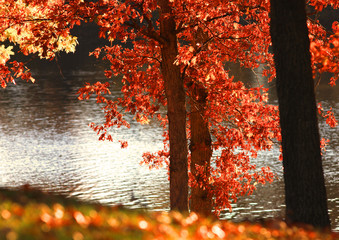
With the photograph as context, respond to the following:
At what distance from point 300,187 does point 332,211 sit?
57.8ft

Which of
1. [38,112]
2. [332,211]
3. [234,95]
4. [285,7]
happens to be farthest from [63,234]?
[38,112]

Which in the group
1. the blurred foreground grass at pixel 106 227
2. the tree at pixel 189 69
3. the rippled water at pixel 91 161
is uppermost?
the tree at pixel 189 69

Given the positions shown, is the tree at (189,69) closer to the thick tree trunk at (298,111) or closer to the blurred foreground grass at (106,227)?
the thick tree trunk at (298,111)

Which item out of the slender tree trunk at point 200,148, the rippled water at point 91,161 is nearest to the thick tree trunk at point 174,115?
the slender tree trunk at point 200,148

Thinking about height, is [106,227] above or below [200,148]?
above

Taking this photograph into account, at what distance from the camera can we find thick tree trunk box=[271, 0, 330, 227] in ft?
24.0

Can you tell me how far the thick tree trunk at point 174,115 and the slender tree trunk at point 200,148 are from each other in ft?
7.17

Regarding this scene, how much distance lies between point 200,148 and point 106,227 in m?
9.46

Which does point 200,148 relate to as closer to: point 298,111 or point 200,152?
point 200,152

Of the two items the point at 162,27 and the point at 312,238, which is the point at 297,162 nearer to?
the point at 312,238

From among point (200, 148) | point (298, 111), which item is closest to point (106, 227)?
point (298, 111)

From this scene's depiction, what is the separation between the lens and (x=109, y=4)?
11.3 meters

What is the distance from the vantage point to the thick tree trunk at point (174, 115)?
11.4 metres

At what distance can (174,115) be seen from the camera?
11.4m
